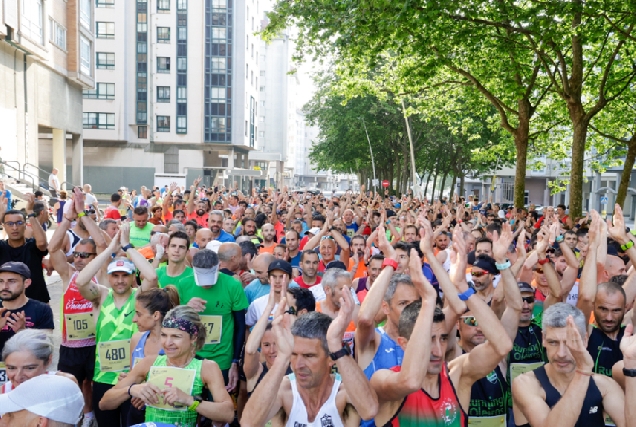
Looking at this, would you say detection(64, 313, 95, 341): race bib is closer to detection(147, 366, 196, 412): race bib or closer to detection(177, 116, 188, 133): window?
detection(147, 366, 196, 412): race bib

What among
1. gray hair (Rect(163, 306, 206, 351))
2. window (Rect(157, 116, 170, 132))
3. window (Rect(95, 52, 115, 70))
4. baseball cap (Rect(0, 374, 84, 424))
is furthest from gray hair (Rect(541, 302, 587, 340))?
window (Rect(157, 116, 170, 132))

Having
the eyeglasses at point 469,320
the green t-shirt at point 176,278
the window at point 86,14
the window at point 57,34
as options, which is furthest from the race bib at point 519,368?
the window at point 86,14

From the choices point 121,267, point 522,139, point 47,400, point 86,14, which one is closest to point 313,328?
point 47,400

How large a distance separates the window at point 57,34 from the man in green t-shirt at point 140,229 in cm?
2654

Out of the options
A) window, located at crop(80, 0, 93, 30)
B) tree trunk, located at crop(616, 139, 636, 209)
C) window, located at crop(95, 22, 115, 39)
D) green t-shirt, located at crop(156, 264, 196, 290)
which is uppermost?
window, located at crop(95, 22, 115, 39)

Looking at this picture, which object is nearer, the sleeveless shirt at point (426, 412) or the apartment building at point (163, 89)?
the sleeveless shirt at point (426, 412)

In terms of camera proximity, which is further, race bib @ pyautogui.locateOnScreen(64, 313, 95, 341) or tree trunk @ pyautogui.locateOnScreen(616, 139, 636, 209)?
tree trunk @ pyautogui.locateOnScreen(616, 139, 636, 209)

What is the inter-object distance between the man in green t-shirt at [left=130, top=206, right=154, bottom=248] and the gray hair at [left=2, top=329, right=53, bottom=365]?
5.83 metres

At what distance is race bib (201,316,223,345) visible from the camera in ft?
19.3

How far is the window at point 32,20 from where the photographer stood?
92.7ft

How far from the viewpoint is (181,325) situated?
4.22 metres

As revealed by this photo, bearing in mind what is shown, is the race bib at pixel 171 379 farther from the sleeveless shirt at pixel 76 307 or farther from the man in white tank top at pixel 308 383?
the sleeveless shirt at pixel 76 307

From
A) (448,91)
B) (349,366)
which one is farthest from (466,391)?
(448,91)

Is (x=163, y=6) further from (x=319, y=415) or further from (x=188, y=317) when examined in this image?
(x=319, y=415)
